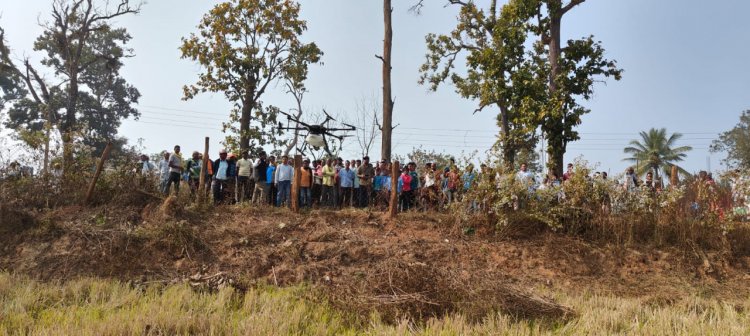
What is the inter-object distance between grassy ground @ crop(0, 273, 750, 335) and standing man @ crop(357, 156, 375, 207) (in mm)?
5052

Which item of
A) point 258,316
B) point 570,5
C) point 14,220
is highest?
point 570,5

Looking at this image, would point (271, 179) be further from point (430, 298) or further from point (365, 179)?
point (430, 298)

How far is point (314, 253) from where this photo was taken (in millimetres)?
9969

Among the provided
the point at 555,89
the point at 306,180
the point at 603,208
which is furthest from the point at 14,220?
the point at 555,89

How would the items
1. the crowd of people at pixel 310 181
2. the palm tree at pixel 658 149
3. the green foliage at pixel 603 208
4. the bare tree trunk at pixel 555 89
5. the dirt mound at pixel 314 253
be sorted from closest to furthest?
the dirt mound at pixel 314 253 < the green foliage at pixel 603 208 < the crowd of people at pixel 310 181 < the bare tree trunk at pixel 555 89 < the palm tree at pixel 658 149

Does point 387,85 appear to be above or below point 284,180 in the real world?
above

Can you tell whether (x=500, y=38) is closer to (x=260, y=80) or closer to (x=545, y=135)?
(x=545, y=135)

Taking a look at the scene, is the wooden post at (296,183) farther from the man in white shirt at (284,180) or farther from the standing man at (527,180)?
the standing man at (527,180)

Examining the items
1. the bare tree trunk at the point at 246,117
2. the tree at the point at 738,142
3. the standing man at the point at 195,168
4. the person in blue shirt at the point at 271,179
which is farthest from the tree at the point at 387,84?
the tree at the point at 738,142

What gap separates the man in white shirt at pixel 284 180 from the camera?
1218cm

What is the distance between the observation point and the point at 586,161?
1035 centimetres

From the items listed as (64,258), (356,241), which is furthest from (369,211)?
(64,258)

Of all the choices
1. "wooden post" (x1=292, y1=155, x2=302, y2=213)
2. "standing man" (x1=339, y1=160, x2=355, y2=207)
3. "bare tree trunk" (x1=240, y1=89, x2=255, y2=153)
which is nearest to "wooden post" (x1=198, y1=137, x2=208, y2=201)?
"wooden post" (x1=292, y1=155, x2=302, y2=213)

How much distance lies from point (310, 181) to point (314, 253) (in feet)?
9.41
